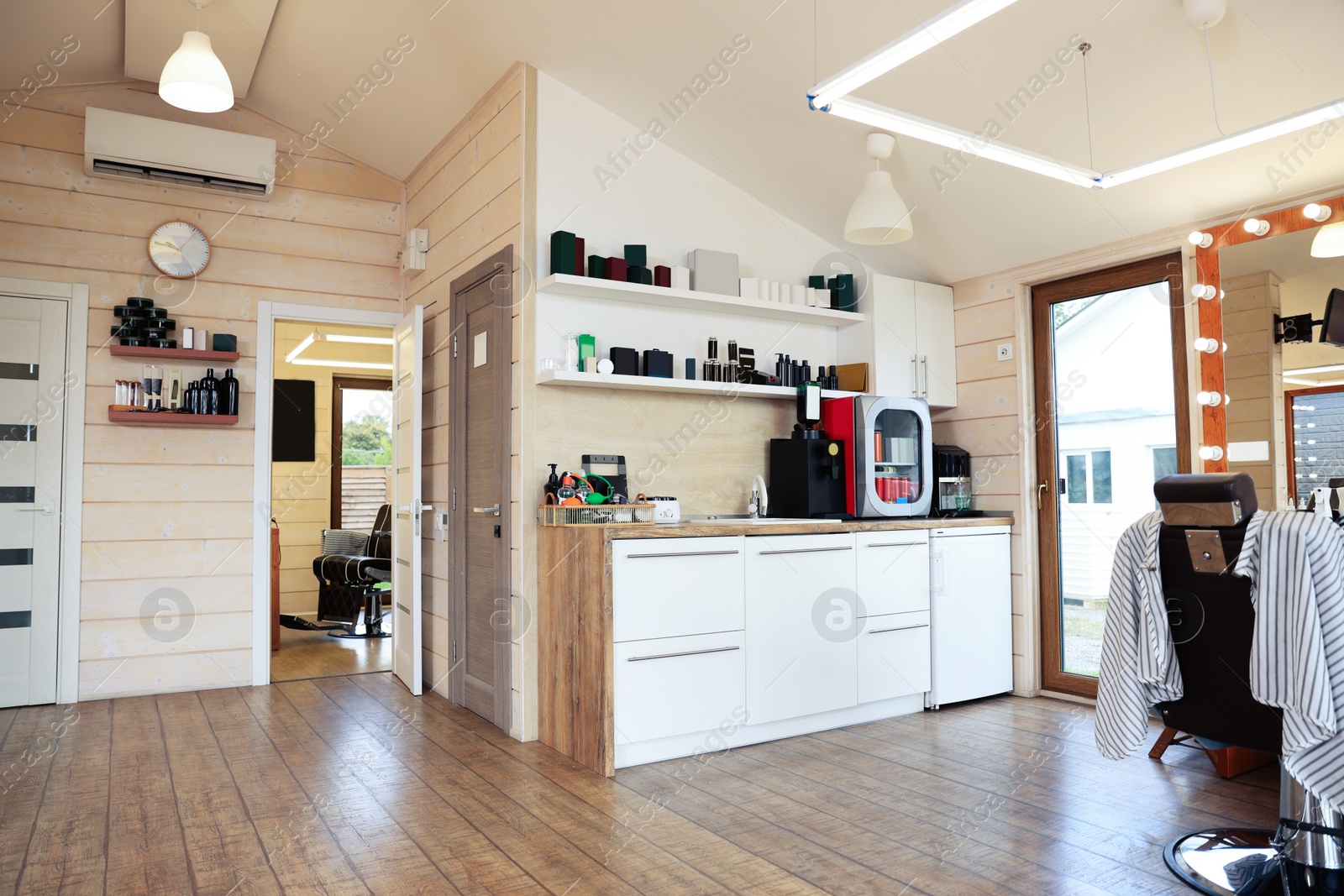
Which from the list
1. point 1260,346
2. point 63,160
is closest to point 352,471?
point 63,160

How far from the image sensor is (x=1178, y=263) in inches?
155

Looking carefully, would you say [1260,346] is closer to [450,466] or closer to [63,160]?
[450,466]

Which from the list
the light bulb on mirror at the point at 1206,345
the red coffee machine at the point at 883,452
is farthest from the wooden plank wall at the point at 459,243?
the light bulb on mirror at the point at 1206,345

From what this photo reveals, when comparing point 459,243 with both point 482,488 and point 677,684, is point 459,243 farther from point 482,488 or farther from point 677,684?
point 677,684

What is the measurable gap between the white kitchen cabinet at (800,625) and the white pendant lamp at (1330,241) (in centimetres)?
215

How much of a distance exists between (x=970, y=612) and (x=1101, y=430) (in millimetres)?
1105

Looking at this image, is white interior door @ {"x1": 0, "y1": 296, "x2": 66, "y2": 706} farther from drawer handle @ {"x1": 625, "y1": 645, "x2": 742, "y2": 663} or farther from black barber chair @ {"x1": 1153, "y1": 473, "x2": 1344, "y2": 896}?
black barber chair @ {"x1": 1153, "y1": 473, "x2": 1344, "y2": 896}

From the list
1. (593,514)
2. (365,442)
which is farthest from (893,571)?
(365,442)

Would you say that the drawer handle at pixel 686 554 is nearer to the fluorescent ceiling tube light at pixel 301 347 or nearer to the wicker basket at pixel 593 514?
the wicker basket at pixel 593 514

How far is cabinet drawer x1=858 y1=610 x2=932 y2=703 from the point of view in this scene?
12.8ft

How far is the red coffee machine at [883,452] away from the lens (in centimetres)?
428

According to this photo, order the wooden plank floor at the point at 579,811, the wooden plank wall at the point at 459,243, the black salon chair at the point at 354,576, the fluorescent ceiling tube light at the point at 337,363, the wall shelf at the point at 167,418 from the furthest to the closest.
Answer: the fluorescent ceiling tube light at the point at 337,363 → the black salon chair at the point at 354,576 → the wall shelf at the point at 167,418 → the wooden plank wall at the point at 459,243 → the wooden plank floor at the point at 579,811

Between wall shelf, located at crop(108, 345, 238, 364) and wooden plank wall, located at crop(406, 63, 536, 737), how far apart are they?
108 cm

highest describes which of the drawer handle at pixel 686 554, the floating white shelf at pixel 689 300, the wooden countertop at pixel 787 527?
the floating white shelf at pixel 689 300
